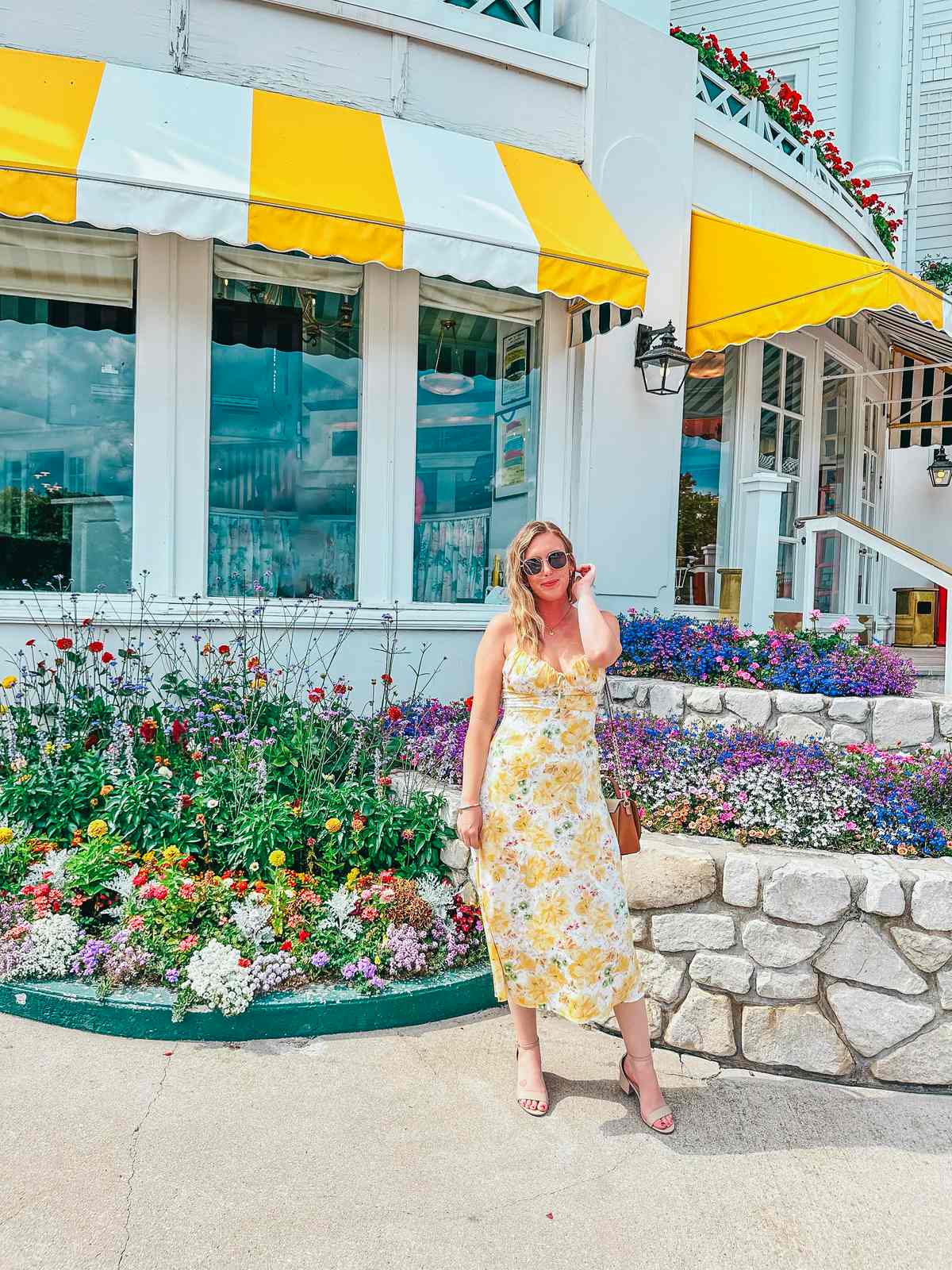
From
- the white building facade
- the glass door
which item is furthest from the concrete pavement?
the glass door

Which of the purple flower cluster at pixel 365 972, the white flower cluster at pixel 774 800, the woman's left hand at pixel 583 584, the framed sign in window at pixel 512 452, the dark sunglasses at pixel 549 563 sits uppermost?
the framed sign in window at pixel 512 452

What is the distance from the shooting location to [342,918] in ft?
11.5

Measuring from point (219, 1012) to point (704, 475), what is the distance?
5282 mm

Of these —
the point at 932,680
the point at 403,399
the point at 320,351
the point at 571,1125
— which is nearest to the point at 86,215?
the point at 320,351

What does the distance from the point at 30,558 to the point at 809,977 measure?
14.3ft

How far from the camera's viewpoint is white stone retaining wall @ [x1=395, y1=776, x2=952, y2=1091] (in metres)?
3.15

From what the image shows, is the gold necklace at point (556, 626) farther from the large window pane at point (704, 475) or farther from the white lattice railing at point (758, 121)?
the white lattice railing at point (758, 121)

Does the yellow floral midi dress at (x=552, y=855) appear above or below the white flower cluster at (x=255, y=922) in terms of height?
above

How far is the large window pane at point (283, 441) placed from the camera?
213 inches

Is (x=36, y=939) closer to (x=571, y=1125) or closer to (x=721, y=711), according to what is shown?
(x=571, y=1125)

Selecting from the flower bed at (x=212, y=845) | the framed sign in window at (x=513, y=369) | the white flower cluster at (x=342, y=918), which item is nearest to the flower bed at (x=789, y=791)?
the flower bed at (x=212, y=845)

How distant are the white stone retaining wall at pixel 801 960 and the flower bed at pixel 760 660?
1.71 m

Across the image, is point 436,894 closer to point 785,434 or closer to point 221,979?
point 221,979

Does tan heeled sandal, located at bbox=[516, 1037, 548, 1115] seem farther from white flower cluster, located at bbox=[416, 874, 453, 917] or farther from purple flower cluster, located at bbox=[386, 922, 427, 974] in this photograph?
white flower cluster, located at bbox=[416, 874, 453, 917]
